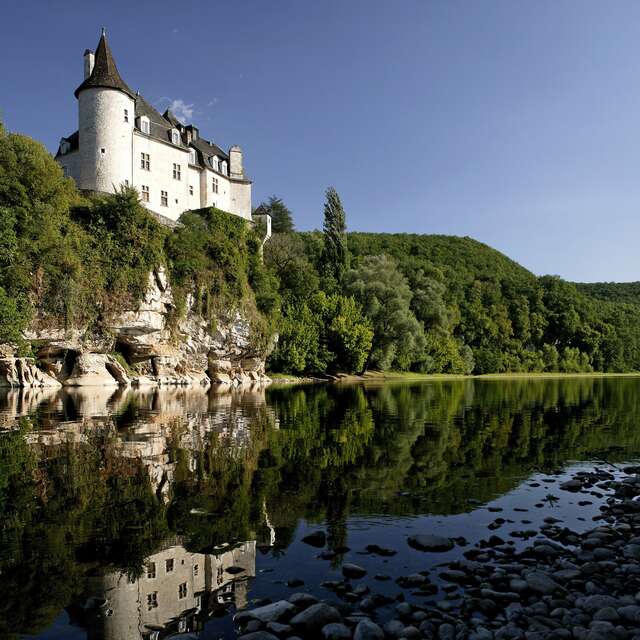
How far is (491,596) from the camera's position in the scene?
7285 mm

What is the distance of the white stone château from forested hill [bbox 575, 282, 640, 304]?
128m

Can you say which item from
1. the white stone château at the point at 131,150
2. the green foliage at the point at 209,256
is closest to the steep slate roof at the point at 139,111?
the white stone château at the point at 131,150

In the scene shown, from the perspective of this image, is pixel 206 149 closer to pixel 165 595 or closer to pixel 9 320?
pixel 9 320

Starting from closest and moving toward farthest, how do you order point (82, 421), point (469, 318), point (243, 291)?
point (82, 421)
point (243, 291)
point (469, 318)

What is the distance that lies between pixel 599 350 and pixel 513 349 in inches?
967

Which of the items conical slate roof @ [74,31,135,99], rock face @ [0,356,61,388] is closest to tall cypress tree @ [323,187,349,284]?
conical slate roof @ [74,31,135,99]

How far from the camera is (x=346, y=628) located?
6414 mm

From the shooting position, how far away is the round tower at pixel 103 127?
178 ft

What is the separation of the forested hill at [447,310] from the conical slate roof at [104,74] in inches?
1185

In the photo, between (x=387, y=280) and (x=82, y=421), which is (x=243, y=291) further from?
(x=82, y=421)

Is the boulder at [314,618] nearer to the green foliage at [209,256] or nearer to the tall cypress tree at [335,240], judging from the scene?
the green foliage at [209,256]

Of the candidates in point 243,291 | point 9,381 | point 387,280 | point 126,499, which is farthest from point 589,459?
point 387,280

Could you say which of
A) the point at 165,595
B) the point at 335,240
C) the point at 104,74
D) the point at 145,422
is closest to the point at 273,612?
the point at 165,595

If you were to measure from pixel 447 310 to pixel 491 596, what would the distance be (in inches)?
3597
